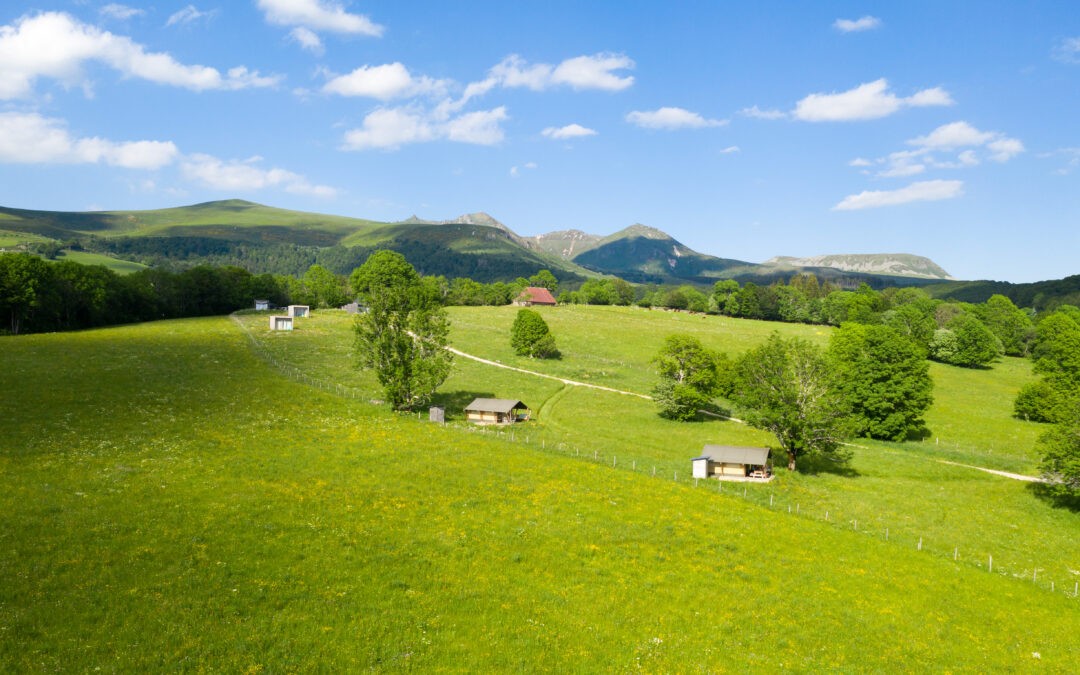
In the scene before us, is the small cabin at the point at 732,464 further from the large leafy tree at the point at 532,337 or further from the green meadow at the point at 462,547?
the large leafy tree at the point at 532,337

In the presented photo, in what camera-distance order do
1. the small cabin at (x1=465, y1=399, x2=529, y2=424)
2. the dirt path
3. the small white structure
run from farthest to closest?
the small white structure < the small cabin at (x1=465, y1=399, x2=529, y2=424) < the dirt path

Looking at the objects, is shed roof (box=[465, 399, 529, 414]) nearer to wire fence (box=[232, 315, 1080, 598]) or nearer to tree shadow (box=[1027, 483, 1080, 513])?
wire fence (box=[232, 315, 1080, 598])

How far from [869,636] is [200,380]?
69.4 metres

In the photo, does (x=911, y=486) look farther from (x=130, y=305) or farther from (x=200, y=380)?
Result: (x=130, y=305)

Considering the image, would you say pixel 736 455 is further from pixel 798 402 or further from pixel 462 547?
pixel 462 547

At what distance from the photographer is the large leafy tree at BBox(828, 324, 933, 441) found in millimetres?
73188

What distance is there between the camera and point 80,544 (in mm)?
27500

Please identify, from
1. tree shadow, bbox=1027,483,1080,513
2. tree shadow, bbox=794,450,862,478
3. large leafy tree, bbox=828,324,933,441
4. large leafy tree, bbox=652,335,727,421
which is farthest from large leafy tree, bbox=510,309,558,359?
tree shadow, bbox=1027,483,1080,513

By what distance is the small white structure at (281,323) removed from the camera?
109 metres

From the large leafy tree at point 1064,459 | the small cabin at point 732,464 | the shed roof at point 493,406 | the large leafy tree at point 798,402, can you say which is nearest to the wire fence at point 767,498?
the small cabin at point 732,464

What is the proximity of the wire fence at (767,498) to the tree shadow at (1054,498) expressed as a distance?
1693cm

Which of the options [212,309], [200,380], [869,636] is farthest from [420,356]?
[212,309]

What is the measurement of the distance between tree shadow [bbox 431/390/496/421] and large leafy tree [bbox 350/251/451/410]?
2.97 metres

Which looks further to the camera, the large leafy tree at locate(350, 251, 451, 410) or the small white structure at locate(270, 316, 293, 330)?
the small white structure at locate(270, 316, 293, 330)
